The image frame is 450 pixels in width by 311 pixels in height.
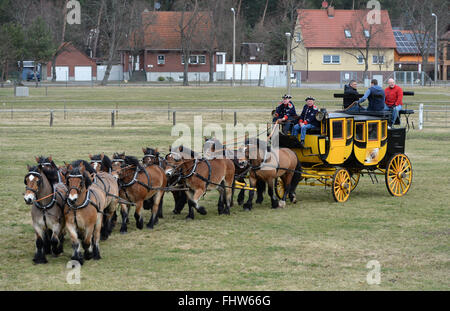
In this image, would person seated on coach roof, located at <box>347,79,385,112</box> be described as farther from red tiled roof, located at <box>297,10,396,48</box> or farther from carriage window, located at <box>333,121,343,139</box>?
red tiled roof, located at <box>297,10,396,48</box>

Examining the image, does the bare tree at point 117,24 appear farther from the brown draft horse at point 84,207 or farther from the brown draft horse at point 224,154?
the brown draft horse at point 84,207

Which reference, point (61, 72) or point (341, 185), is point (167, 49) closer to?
point (61, 72)

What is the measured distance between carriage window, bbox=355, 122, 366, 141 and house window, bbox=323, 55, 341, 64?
75152 millimetres

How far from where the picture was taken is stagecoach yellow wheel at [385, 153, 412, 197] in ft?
56.3

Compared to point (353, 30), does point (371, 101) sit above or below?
below

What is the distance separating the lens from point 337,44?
293ft

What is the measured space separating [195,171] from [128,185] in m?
1.67

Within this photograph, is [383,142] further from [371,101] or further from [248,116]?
[248,116]

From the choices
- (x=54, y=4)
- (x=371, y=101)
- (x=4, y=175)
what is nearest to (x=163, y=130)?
(x=4, y=175)

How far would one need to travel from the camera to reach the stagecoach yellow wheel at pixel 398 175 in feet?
56.3

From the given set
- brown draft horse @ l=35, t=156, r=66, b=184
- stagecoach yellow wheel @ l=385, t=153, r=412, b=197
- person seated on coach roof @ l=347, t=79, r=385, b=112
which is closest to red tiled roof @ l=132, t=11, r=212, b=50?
person seated on coach roof @ l=347, t=79, r=385, b=112

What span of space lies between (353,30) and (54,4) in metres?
45.4

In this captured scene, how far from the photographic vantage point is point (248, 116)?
3969 centimetres

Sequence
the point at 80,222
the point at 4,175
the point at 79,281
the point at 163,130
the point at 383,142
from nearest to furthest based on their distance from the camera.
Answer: the point at 79,281 → the point at 80,222 → the point at 383,142 → the point at 4,175 → the point at 163,130
